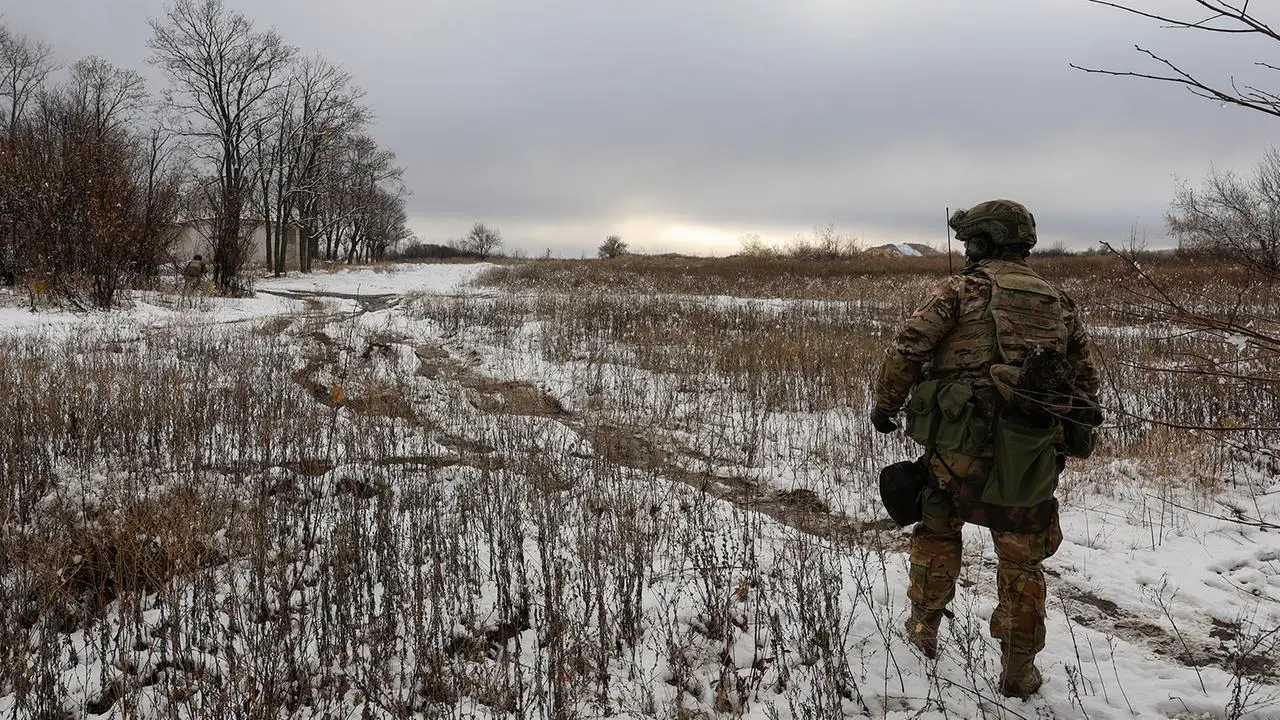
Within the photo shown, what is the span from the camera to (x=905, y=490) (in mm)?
3084

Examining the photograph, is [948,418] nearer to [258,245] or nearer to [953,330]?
[953,330]

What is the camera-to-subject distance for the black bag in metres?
3.09

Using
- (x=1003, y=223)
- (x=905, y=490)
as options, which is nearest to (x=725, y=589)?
(x=905, y=490)

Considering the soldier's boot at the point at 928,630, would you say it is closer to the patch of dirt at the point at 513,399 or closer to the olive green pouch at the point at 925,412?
the olive green pouch at the point at 925,412

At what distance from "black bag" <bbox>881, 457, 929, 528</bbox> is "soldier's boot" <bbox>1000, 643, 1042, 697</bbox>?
703 millimetres

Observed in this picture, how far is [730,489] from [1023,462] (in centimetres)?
318

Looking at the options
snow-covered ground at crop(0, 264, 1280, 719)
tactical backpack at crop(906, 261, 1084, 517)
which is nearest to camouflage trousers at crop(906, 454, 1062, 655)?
tactical backpack at crop(906, 261, 1084, 517)

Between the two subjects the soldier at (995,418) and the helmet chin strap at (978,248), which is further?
the helmet chin strap at (978,248)

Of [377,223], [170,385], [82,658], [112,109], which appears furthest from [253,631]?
[377,223]

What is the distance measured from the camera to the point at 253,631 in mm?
2992

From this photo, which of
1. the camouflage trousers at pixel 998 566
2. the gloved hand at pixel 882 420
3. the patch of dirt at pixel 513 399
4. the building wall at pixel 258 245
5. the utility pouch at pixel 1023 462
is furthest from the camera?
the building wall at pixel 258 245

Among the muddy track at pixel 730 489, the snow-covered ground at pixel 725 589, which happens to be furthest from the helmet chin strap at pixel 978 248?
the muddy track at pixel 730 489

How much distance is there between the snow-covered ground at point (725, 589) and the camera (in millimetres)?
2893

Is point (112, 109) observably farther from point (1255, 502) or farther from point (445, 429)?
point (1255, 502)
